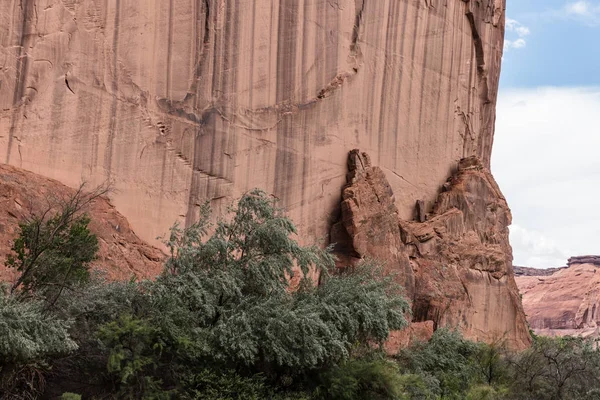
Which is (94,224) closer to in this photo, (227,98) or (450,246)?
(227,98)

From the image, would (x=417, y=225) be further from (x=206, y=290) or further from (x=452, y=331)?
(x=206, y=290)

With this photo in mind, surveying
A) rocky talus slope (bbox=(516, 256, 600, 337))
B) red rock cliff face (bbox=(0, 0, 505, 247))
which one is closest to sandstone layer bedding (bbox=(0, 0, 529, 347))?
red rock cliff face (bbox=(0, 0, 505, 247))

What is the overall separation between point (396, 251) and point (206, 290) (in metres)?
10.2

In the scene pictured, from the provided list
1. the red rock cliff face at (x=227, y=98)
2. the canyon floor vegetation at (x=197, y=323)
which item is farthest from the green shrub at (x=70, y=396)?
the red rock cliff face at (x=227, y=98)

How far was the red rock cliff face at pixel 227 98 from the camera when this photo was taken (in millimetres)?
21953

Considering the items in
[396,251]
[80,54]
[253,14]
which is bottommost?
[396,251]

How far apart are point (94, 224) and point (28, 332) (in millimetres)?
5377

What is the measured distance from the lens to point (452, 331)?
94.2 ft

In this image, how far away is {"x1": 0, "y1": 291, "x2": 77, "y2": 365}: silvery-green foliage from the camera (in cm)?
1617

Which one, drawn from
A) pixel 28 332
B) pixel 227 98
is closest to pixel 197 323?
pixel 28 332

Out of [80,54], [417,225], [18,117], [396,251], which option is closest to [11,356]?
[18,117]

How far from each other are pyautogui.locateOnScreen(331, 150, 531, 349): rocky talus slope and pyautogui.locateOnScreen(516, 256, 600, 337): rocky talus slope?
187 ft

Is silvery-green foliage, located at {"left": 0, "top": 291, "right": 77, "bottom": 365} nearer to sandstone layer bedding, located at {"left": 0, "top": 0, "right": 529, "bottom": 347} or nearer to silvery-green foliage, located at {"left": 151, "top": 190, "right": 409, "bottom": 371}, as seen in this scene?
silvery-green foliage, located at {"left": 151, "top": 190, "right": 409, "bottom": 371}

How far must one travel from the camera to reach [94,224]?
861 inches
